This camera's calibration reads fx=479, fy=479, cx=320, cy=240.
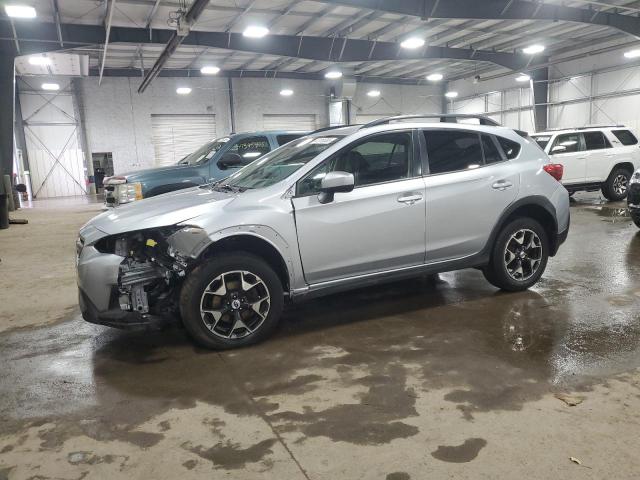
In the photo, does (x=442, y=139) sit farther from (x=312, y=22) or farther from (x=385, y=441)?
(x=312, y=22)

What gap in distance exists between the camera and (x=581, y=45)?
1962 cm

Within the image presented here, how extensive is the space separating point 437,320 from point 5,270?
242 inches

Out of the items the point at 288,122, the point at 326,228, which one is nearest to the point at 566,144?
the point at 326,228

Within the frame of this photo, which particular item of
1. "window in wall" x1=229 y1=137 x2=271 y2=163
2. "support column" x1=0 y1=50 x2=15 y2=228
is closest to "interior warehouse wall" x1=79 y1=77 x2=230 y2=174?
"support column" x1=0 y1=50 x2=15 y2=228

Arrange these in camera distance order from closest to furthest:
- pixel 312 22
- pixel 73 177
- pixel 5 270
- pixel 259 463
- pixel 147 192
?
pixel 259 463 < pixel 5 270 < pixel 147 192 < pixel 312 22 < pixel 73 177

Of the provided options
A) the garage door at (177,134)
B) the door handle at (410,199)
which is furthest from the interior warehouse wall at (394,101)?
the door handle at (410,199)

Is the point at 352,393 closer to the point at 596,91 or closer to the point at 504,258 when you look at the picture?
the point at 504,258

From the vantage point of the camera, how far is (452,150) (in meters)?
4.40

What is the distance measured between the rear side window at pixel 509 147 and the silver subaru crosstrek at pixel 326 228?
0.04 feet

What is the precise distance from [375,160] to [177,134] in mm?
20735

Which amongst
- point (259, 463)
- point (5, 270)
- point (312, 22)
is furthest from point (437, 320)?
point (312, 22)

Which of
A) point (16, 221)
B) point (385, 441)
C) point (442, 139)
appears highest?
point (442, 139)

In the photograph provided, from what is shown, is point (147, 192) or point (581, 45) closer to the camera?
point (147, 192)

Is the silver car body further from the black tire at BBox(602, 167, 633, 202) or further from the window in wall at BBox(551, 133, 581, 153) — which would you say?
the black tire at BBox(602, 167, 633, 202)
